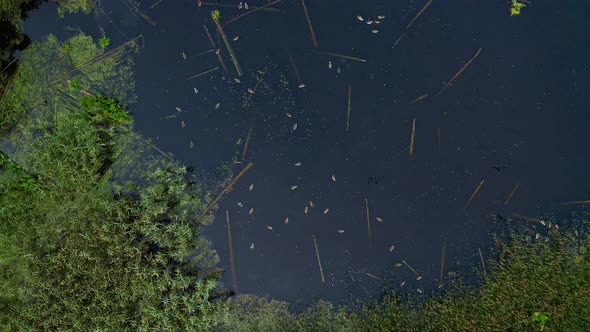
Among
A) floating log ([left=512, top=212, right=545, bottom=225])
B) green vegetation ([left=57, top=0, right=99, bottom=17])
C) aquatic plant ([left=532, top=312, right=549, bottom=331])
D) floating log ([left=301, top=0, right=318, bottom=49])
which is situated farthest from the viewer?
green vegetation ([left=57, top=0, right=99, bottom=17])

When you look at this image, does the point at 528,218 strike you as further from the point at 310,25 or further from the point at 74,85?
the point at 74,85

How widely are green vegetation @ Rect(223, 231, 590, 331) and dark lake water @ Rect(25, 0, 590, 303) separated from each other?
183 millimetres

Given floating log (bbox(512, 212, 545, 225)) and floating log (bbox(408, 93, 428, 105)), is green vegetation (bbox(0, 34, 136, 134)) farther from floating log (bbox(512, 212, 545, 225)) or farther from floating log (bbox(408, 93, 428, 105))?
floating log (bbox(512, 212, 545, 225))

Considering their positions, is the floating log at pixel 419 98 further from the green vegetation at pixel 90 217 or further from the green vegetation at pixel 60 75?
the green vegetation at pixel 60 75

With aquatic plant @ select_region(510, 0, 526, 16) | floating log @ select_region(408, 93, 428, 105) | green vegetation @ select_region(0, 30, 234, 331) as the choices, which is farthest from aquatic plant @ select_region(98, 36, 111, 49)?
aquatic plant @ select_region(510, 0, 526, 16)

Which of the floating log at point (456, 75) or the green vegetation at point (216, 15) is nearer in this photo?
the floating log at point (456, 75)

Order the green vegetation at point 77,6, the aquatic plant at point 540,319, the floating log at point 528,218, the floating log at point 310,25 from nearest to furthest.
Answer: the aquatic plant at point 540,319 < the floating log at point 528,218 < the floating log at point 310,25 < the green vegetation at point 77,6

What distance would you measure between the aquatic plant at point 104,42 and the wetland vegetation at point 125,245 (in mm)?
14

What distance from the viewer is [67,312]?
3934 mm

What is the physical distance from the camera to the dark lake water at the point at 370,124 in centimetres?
405

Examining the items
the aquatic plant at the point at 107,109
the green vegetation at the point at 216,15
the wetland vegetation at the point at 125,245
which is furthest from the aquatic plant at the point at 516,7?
the aquatic plant at the point at 107,109

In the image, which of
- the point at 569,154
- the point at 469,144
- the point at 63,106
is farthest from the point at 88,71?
the point at 569,154

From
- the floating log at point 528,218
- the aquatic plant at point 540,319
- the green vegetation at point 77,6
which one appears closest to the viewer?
the aquatic plant at point 540,319

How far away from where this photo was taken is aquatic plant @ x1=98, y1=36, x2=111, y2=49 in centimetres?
421
